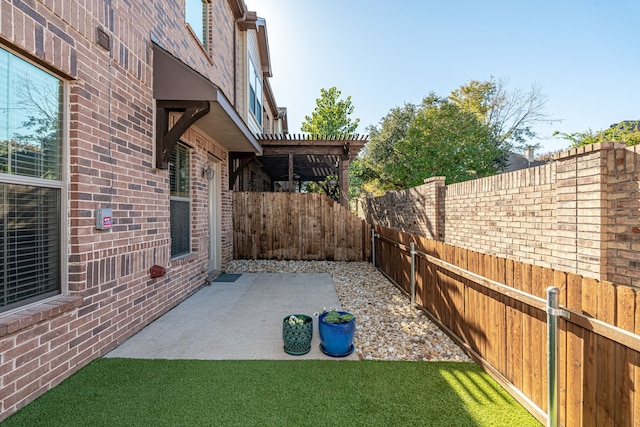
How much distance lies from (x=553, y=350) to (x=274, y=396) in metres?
2.03

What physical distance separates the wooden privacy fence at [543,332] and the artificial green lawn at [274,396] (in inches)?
10.8

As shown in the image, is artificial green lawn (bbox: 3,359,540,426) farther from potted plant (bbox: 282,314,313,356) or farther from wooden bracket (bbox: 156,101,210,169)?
wooden bracket (bbox: 156,101,210,169)

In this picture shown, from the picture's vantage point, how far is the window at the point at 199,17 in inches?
218

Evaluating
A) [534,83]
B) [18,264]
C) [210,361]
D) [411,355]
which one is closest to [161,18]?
[18,264]

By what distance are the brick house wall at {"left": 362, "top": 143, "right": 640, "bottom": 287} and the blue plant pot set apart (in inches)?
92.2

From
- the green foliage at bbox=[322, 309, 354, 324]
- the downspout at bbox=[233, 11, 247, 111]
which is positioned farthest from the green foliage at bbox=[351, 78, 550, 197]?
the green foliage at bbox=[322, 309, 354, 324]

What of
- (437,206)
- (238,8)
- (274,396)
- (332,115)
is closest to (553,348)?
(274,396)

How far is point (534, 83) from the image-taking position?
21.6 meters

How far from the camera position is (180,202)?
512 cm

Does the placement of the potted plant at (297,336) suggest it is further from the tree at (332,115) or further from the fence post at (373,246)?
the tree at (332,115)

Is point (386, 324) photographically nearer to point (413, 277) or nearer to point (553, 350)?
point (413, 277)

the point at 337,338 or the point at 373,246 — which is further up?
the point at 373,246

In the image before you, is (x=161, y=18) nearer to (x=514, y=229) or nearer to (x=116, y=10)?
(x=116, y=10)

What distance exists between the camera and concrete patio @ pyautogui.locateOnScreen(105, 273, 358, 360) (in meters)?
3.13
